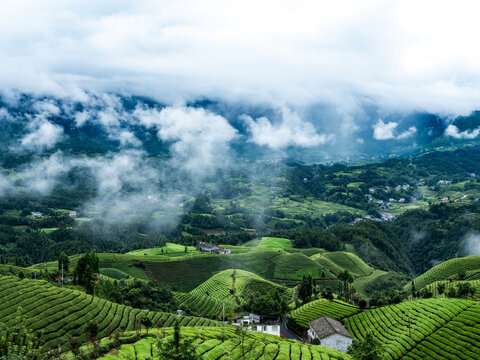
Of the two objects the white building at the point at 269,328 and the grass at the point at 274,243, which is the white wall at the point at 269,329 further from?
the grass at the point at 274,243

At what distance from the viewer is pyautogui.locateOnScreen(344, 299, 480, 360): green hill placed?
167ft

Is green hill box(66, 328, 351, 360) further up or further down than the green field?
further up

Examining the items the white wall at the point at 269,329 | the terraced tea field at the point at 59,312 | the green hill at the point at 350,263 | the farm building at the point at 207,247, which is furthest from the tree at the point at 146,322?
the farm building at the point at 207,247

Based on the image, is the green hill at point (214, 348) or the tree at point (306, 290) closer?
the green hill at point (214, 348)

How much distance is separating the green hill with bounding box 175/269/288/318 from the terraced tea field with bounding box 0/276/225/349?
24850 mm

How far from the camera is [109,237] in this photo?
638 feet

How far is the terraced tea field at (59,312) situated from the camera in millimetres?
48375

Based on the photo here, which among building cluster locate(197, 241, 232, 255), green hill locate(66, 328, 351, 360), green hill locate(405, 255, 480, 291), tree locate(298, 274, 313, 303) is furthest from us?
building cluster locate(197, 241, 232, 255)

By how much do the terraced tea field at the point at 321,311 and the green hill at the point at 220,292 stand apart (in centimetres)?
1682

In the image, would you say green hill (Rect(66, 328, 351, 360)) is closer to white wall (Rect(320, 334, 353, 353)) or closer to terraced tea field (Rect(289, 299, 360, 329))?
white wall (Rect(320, 334, 353, 353))

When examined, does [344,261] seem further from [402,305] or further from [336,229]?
[402,305]

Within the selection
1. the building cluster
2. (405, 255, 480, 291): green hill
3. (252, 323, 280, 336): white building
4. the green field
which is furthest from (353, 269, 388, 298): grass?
(252, 323, 280, 336): white building

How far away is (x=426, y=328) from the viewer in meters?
57.2

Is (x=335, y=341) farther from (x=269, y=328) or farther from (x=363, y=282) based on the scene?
(x=363, y=282)
